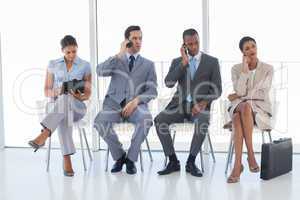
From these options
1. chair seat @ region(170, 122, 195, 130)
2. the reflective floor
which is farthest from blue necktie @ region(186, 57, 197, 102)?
the reflective floor

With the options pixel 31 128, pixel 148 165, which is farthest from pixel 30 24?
pixel 148 165

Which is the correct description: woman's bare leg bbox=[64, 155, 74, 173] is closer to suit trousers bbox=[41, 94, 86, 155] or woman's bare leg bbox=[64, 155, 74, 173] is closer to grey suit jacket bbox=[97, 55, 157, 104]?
suit trousers bbox=[41, 94, 86, 155]

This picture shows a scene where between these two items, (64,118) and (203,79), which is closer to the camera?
(64,118)

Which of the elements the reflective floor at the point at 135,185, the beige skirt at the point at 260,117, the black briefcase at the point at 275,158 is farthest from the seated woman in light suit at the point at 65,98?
the black briefcase at the point at 275,158

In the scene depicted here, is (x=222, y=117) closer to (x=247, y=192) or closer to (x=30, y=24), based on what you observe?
(x=247, y=192)

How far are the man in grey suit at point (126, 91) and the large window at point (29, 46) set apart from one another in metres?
1.10

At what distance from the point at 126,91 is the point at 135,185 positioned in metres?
0.99

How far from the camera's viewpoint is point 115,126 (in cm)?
450

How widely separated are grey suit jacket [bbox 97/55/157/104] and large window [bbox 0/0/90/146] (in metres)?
1.10

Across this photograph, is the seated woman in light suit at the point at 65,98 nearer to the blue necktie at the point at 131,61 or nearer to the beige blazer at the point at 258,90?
the blue necktie at the point at 131,61

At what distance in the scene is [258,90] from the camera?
172 inches

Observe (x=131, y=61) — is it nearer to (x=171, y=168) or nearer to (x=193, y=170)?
(x=171, y=168)

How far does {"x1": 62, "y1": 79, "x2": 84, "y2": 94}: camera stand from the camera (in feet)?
14.7

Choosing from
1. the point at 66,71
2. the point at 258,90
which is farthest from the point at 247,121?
the point at 66,71
